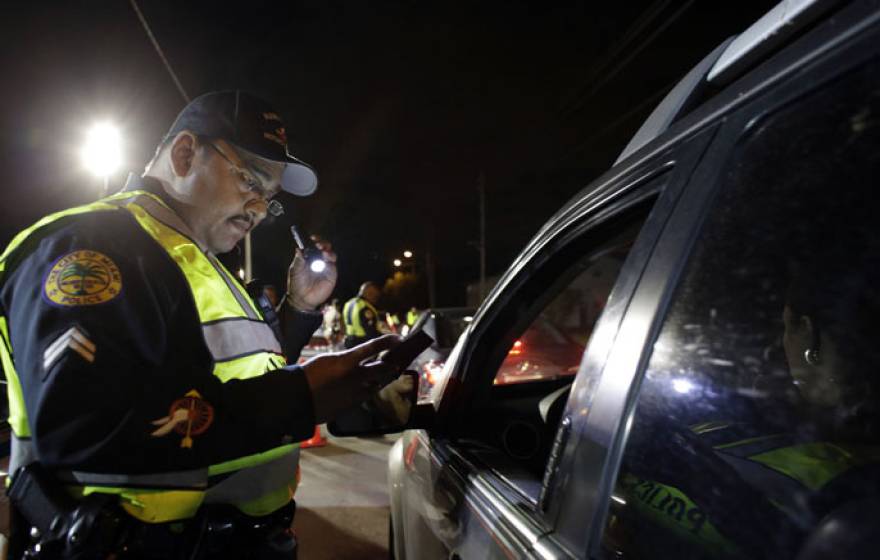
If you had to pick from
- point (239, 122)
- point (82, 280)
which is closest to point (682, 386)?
point (82, 280)

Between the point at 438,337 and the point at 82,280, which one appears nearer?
the point at 82,280

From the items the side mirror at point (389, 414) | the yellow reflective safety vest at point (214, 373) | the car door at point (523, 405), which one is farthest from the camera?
the side mirror at point (389, 414)

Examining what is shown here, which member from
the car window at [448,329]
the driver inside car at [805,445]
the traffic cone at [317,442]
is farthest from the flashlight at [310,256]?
the car window at [448,329]

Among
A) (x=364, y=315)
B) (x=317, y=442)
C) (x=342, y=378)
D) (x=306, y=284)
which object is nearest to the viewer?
(x=342, y=378)

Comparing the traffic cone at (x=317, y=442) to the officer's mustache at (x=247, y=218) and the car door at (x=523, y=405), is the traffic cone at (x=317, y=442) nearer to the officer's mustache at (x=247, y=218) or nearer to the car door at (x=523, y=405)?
the car door at (x=523, y=405)

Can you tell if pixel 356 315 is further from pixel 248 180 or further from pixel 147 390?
pixel 147 390

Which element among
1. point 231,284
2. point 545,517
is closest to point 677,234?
point 545,517

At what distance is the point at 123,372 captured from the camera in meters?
1.13

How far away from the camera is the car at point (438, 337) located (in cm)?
675

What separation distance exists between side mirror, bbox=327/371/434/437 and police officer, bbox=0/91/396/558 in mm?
228

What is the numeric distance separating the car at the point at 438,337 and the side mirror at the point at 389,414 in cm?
477

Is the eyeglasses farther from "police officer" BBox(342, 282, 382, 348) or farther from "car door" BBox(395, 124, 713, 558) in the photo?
"police officer" BBox(342, 282, 382, 348)

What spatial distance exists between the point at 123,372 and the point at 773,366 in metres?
1.20

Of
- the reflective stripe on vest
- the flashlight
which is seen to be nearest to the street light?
the reflective stripe on vest
